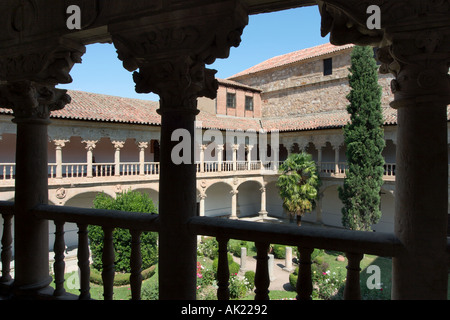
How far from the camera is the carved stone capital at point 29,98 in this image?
9.45 ft

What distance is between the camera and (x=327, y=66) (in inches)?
885

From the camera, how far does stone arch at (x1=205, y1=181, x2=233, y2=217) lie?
23094 mm

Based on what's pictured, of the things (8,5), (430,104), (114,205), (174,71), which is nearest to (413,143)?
(430,104)

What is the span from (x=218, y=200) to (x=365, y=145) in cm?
1101

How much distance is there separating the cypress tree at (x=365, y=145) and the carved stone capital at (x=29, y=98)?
1567 centimetres

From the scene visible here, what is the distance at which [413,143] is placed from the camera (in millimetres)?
1670

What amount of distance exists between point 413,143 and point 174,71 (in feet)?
4.81

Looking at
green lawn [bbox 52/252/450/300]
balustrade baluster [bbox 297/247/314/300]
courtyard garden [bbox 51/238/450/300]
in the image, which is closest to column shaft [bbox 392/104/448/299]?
balustrade baluster [bbox 297/247/314/300]

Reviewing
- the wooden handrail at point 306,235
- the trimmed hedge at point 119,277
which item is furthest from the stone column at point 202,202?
the wooden handrail at point 306,235

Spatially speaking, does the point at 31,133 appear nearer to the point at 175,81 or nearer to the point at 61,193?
the point at 175,81

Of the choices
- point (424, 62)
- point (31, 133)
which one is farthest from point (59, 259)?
point (424, 62)

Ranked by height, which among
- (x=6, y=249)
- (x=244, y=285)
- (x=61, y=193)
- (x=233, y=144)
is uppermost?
(x=233, y=144)

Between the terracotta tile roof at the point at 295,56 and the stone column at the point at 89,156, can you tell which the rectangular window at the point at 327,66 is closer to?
the terracotta tile roof at the point at 295,56
